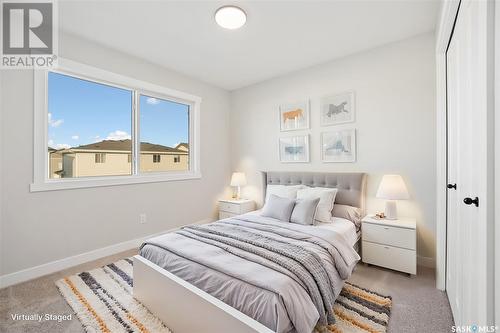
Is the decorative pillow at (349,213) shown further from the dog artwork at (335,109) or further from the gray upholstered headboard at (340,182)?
the dog artwork at (335,109)

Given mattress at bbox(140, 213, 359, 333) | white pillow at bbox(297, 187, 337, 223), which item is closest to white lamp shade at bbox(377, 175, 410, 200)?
white pillow at bbox(297, 187, 337, 223)

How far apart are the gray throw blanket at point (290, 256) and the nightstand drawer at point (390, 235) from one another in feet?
3.69

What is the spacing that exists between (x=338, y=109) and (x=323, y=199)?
130cm

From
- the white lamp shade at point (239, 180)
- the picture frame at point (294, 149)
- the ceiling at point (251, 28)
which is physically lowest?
the white lamp shade at point (239, 180)

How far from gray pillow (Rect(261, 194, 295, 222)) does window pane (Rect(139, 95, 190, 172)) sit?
1855 mm

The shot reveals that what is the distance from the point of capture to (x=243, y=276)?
1.40m

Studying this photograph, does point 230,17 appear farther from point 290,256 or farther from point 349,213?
point 349,213

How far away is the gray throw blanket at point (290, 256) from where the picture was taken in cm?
146

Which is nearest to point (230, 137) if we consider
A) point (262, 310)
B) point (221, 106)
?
point (221, 106)

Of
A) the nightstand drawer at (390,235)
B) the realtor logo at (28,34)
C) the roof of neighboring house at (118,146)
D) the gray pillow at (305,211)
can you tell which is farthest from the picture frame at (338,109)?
the realtor logo at (28,34)

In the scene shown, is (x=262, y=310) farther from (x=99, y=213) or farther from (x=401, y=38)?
(x=401, y=38)

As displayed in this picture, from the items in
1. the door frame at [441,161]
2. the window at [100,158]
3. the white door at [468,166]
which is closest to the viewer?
the white door at [468,166]

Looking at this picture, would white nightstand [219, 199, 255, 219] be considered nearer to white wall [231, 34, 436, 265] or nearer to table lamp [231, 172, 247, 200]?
table lamp [231, 172, 247, 200]

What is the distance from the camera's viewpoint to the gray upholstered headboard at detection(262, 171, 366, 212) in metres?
2.88
